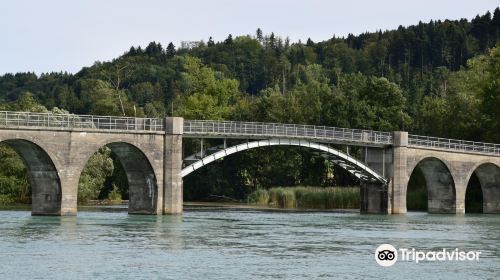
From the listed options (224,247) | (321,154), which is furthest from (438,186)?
(224,247)

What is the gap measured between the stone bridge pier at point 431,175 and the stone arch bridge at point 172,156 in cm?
10

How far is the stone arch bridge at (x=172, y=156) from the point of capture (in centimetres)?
7550

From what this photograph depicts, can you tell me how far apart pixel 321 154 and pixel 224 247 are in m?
42.9

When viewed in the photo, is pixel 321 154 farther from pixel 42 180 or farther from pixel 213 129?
pixel 42 180

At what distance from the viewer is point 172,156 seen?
268 feet

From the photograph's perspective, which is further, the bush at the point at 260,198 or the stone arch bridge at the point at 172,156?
the bush at the point at 260,198

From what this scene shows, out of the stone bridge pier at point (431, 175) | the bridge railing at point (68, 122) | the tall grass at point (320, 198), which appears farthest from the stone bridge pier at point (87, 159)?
the tall grass at point (320, 198)

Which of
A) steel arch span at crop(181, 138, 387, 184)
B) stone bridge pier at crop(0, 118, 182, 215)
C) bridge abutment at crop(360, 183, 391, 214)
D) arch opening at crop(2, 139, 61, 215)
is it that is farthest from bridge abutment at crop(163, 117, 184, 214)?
bridge abutment at crop(360, 183, 391, 214)

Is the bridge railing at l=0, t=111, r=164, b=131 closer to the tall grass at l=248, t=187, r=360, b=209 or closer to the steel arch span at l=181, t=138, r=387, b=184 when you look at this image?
the steel arch span at l=181, t=138, r=387, b=184
